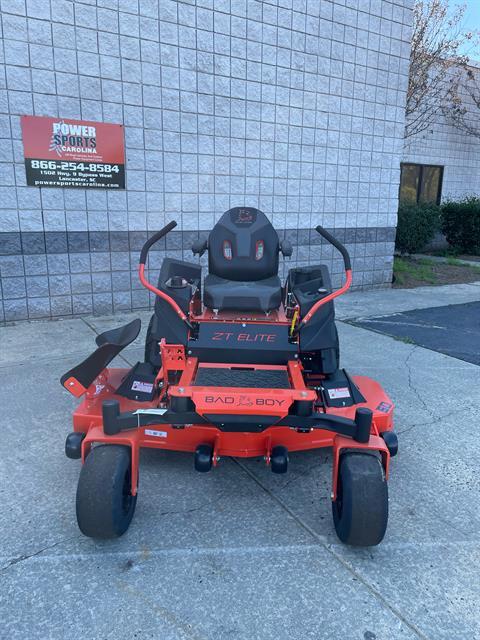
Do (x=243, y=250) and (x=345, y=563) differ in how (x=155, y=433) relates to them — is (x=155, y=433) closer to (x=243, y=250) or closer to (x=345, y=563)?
(x=345, y=563)

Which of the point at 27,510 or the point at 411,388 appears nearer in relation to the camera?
the point at 27,510

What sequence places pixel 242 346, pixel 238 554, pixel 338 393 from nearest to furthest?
pixel 238 554
pixel 242 346
pixel 338 393

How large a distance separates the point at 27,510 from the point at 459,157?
48.5 ft

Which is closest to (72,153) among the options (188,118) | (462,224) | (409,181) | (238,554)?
(188,118)

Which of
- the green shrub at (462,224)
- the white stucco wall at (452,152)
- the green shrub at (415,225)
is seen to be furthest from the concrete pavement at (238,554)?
the white stucco wall at (452,152)

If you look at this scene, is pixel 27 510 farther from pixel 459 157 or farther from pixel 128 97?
pixel 459 157

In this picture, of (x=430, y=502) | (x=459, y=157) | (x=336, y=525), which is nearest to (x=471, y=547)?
(x=430, y=502)

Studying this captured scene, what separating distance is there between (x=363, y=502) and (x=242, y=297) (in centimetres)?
150

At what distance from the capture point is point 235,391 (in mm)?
2385

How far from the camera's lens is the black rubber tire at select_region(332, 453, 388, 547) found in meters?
2.20

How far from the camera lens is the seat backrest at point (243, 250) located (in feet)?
12.0

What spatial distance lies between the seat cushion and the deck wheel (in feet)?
3.29

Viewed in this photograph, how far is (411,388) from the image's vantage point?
4387mm

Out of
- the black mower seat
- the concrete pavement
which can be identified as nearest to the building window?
the black mower seat
